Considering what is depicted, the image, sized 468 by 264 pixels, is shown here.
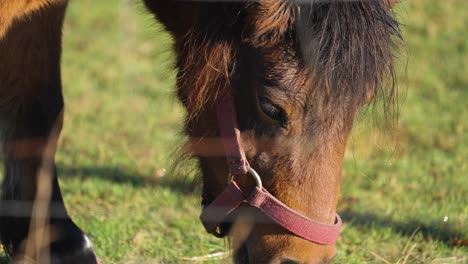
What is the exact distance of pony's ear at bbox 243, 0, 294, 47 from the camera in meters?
2.42

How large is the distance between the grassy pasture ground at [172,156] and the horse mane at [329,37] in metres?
0.24

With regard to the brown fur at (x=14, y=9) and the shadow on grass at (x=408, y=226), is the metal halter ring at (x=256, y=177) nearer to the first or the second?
the brown fur at (x=14, y=9)

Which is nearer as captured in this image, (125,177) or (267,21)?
(267,21)

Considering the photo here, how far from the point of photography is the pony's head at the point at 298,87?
2.43m

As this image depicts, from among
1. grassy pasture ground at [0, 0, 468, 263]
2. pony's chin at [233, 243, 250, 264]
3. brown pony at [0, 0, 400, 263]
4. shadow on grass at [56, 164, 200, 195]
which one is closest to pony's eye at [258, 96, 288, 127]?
brown pony at [0, 0, 400, 263]

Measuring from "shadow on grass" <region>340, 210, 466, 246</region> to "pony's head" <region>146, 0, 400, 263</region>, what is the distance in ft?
3.94

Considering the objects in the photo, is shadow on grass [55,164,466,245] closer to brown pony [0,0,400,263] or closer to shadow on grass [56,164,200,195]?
shadow on grass [56,164,200,195]

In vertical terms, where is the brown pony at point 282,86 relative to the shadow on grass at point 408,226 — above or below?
above

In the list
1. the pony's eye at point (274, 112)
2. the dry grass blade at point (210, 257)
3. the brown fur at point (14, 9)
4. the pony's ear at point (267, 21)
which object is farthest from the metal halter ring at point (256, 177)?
the brown fur at point (14, 9)

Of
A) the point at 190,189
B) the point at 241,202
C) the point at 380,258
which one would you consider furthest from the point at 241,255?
the point at 190,189

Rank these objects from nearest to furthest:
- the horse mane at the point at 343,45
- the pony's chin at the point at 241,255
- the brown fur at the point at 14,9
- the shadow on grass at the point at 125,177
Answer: the horse mane at the point at 343,45 → the pony's chin at the point at 241,255 → the brown fur at the point at 14,9 → the shadow on grass at the point at 125,177

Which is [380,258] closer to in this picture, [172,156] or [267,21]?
[172,156]

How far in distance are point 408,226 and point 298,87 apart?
4.95ft

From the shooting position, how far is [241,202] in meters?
2.58
